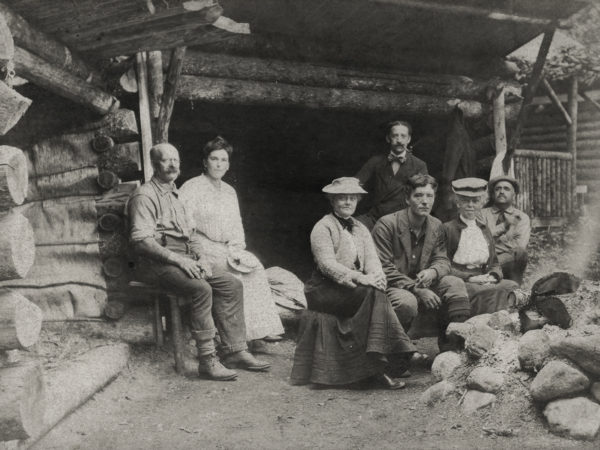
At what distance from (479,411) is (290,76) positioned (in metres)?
4.47

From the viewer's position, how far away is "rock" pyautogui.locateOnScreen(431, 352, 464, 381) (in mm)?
4738

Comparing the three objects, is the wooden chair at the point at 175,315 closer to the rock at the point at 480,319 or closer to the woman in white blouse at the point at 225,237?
the woman in white blouse at the point at 225,237

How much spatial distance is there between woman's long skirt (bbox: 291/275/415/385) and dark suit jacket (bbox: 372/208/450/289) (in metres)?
0.57

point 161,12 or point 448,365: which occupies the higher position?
point 161,12

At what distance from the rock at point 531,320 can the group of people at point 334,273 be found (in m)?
0.57

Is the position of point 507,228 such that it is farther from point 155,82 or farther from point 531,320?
point 155,82

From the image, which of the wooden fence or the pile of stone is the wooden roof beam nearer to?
the wooden fence

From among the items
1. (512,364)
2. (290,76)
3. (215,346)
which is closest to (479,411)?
(512,364)

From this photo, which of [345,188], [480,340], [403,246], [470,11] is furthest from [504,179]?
[480,340]

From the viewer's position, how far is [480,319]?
514 cm

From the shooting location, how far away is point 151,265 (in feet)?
17.7

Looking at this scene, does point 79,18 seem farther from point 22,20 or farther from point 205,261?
point 205,261

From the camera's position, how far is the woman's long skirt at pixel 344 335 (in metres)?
5.08

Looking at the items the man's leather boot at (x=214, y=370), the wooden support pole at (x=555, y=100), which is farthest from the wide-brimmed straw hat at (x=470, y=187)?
the wooden support pole at (x=555, y=100)
